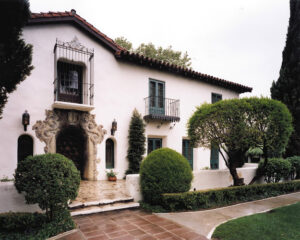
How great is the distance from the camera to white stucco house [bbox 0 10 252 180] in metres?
8.10

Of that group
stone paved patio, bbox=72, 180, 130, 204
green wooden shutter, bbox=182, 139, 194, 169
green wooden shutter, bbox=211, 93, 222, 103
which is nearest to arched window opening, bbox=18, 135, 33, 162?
stone paved patio, bbox=72, 180, 130, 204

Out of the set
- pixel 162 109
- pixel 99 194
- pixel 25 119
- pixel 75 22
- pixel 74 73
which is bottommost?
pixel 99 194

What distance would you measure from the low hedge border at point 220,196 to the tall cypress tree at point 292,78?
4.64 meters

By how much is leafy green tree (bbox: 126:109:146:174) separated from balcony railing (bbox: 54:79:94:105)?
241 centimetres

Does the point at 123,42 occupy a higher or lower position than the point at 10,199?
higher

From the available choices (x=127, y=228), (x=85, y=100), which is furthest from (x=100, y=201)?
(x=85, y=100)

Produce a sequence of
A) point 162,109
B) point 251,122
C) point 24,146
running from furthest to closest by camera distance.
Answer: point 162,109 → point 24,146 → point 251,122

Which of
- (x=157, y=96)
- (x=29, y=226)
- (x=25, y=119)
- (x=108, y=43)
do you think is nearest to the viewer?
(x=29, y=226)

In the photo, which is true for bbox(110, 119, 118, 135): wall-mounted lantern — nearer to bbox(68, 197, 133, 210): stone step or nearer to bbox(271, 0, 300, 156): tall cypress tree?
bbox(68, 197, 133, 210): stone step

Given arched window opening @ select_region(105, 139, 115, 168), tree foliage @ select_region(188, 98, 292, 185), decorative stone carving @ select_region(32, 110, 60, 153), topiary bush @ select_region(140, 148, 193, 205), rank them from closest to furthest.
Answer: topiary bush @ select_region(140, 148, 193, 205), tree foliage @ select_region(188, 98, 292, 185), decorative stone carving @ select_region(32, 110, 60, 153), arched window opening @ select_region(105, 139, 115, 168)

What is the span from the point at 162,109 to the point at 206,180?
4901mm

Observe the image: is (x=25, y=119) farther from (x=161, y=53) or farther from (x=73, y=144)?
Answer: (x=161, y=53)

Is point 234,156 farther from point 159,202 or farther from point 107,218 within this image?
point 107,218

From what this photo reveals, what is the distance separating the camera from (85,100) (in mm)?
9469
